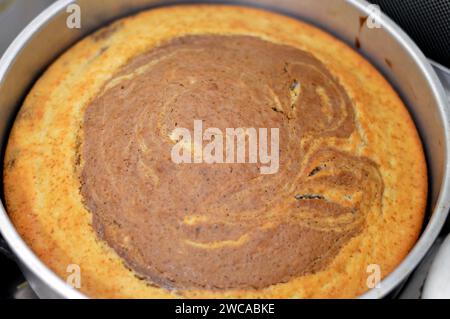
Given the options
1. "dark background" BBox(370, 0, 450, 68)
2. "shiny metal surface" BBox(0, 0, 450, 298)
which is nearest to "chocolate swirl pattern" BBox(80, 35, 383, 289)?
"shiny metal surface" BBox(0, 0, 450, 298)

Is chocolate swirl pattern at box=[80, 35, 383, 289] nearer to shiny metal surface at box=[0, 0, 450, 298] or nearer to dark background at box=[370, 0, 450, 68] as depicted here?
shiny metal surface at box=[0, 0, 450, 298]

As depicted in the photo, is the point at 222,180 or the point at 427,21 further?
the point at 427,21

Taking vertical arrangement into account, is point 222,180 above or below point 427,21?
below

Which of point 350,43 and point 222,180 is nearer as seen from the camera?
point 222,180

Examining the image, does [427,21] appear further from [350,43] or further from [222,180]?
[222,180]

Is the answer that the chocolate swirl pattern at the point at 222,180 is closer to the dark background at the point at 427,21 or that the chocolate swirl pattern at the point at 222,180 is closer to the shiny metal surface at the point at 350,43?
the shiny metal surface at the point at 350,43

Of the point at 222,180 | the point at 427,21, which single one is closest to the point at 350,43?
the point at 427,21
